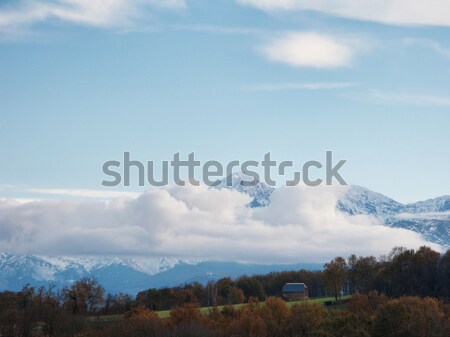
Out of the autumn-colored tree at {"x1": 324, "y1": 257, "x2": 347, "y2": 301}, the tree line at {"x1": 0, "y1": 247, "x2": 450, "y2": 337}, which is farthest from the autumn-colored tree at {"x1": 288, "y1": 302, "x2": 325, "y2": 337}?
the autumn-colored tree at {"x1": 324, "y1": 257, "x2": 347, "y2": 301}

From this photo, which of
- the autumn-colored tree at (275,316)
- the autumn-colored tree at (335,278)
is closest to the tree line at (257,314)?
the autumn-colored tree at (275,316)

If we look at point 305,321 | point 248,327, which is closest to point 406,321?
point 305,321

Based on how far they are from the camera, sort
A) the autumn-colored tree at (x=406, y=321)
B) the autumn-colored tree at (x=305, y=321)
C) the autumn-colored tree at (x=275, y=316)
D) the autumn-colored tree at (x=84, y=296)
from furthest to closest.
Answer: the autumn-colored tree at (x=84, y=296) < the autumn-colored tree at (x=275, y=316) < the autumn-colored tree at (x=305, y=321) < the autumn-colored tree at (x=406, y=321)

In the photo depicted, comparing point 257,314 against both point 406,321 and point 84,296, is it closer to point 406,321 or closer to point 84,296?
point 406,321

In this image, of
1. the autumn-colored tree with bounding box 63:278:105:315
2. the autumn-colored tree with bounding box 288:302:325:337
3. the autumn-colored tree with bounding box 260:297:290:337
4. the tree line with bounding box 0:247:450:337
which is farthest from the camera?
the autumn-colored tree with bounding box 63:278:105:315

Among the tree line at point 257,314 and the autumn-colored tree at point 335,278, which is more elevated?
the autumn-colored tree at point 335,278

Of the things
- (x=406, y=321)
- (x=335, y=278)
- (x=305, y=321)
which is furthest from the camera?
(x=335, y=278)

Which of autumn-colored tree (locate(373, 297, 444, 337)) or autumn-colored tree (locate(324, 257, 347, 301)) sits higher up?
autumn-colored tree (locate(324, 257, 347, 301))

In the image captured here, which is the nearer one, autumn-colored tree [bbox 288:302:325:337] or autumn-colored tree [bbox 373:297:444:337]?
autumn-colored tree [bbox 373:297:444:337]

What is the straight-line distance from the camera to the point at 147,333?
12669cm

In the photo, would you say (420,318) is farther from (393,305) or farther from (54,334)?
(54,334)

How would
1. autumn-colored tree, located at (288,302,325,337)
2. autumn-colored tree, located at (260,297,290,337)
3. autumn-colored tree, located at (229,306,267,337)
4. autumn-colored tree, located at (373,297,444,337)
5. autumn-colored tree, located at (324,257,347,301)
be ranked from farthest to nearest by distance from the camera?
autumn-colored tree, located at (324,257,347,301) → autumn-colored tree, located at (260,297,290,337) → autumn-colored tree, located at (288,302,325,337) → autumn-colored tree, located at (229,306,267,337) → autumn-colored tree, located at (373,297,444,337)

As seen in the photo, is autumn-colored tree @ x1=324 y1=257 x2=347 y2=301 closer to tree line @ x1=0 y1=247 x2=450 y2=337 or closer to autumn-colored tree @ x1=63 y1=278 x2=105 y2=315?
tree line @ x1=0 y1=247 x2=450 y2=337

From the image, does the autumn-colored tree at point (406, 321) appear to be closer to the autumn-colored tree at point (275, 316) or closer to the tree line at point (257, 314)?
the tree line at point (257, 314)
